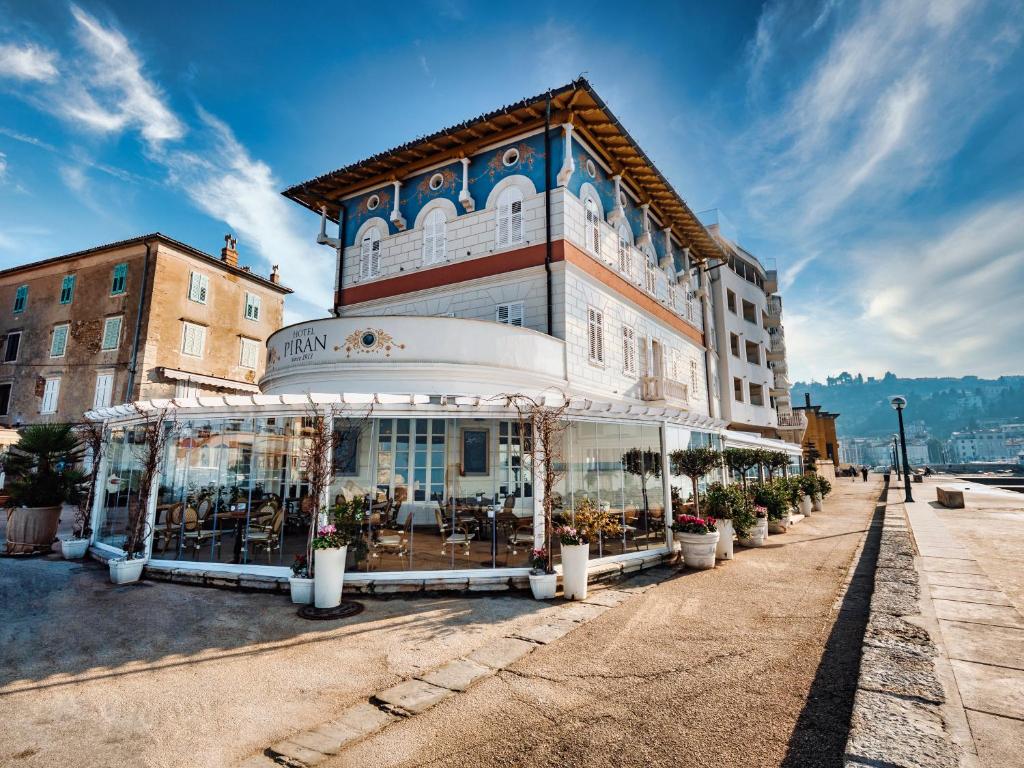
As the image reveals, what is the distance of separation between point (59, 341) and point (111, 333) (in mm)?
4095

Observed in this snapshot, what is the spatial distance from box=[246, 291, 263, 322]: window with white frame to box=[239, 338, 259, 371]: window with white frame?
4.69 ft

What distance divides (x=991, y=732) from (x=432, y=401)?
21.9 ft

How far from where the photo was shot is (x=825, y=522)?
16.7m

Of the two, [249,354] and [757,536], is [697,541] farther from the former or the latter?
[249,354]

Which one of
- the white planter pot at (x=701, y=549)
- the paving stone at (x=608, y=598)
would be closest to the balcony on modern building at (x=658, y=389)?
the white planter pot at (x=701, y=549)

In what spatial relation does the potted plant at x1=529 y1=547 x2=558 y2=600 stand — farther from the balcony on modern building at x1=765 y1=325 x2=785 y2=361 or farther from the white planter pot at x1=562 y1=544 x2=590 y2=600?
the balcony on modern building at x1=765 y1=325 x2=785 y2=361

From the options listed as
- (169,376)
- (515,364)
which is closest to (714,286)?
(515,364)

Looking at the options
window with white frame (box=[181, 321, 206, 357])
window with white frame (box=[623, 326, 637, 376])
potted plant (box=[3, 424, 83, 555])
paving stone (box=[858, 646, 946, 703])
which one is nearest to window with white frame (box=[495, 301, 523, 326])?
window with white frame (box=[623, 326, 637, 376])

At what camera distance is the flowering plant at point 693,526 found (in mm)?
9555

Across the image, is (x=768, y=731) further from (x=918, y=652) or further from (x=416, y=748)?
(x=416, y=748)

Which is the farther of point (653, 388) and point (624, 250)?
point (653, 388)

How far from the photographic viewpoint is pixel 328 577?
6.90 metres

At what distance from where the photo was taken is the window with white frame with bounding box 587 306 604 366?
1424 cm

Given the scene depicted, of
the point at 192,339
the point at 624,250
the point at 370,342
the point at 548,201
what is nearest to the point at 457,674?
the point at 370,342
